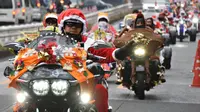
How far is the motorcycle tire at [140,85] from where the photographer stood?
12.9 m

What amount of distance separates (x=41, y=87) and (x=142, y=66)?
6682mm

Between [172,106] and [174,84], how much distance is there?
405 centimetres

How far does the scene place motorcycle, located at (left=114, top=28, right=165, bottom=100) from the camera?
12.9m

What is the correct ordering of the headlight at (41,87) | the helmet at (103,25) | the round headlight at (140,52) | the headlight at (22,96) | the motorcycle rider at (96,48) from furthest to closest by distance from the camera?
the helmet at (103,25)
the round headlight at (140,52)
the motorcycle rider at (96,48)
the headlight at (22,96)
the headlight at (41,87)

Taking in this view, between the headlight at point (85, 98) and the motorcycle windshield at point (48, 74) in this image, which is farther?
the headlight at point (85, 98)

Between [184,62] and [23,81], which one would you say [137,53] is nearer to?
[23,81]

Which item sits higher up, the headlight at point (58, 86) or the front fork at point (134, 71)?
the headlight at point (58, 86)

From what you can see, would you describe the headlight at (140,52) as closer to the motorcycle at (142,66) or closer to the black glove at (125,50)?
the motorcycle at (142,66)

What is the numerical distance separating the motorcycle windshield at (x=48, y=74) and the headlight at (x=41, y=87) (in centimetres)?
5

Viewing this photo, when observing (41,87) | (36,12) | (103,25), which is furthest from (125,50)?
(36,12)

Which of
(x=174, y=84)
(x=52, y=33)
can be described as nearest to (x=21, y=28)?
(x=174, y=84)

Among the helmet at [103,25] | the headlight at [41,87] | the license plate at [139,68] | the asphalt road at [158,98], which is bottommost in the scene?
the asphalt road at [158,98]

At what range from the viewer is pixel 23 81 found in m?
6.72

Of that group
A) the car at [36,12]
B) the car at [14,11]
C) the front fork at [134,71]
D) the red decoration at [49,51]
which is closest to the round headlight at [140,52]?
the front fork at [134,71]
